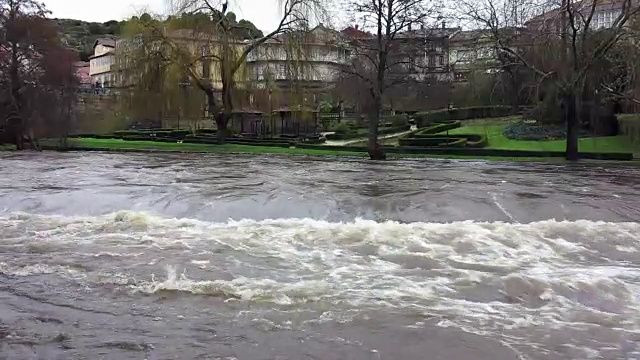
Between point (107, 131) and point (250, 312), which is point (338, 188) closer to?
point (250, 312)

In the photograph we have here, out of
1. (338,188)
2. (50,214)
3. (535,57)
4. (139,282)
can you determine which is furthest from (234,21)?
(139,282)

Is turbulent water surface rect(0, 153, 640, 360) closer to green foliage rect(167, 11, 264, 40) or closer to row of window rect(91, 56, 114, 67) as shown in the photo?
green foliage rect(167, 11, 264, 40)

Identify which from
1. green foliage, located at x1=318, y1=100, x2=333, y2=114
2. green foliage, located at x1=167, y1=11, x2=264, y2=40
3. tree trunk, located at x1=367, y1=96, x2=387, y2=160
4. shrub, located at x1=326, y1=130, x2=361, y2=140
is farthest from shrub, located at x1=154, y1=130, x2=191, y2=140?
green foliage, located at x1=318, y1=100, x2=333, y2=114

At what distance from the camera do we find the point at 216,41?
3625cm

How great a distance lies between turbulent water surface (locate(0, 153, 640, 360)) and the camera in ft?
22.4

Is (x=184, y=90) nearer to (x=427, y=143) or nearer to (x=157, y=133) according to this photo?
(x=157, y=133)

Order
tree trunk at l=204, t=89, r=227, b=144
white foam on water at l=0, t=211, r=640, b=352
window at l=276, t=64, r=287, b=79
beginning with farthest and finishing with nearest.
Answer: tree trunk at l=204, t=89, r=227, b=144 < window at l=276, t=64, r=287, b=79 < white foam on water at l=0, t=211, r=640, b=352

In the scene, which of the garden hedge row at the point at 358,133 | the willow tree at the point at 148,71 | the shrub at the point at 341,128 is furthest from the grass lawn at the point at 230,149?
the shrub at the point at 341,128

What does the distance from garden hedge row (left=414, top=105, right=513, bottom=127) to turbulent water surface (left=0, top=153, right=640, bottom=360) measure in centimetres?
3614

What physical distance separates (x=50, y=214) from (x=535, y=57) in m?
25.0

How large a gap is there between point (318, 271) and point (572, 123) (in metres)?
24.1

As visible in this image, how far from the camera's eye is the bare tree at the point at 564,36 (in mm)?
28266

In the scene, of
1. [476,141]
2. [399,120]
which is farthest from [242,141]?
[399,120]

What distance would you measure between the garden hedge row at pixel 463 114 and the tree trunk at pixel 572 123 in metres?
23.4
